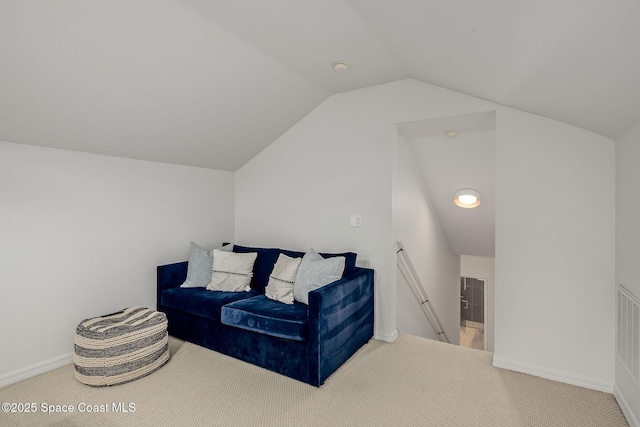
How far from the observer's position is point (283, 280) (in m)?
3.00

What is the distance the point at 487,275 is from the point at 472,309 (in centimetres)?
202

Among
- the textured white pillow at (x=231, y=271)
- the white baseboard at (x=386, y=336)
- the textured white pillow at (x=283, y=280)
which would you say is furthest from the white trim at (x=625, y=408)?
the textured white pillow at (x=231, y=271)

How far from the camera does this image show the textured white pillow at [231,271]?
3262 millimetres

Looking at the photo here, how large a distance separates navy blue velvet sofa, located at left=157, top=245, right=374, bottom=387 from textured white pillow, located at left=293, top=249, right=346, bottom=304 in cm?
8

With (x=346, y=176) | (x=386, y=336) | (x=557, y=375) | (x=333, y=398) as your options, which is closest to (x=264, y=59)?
(x=346, y=176)

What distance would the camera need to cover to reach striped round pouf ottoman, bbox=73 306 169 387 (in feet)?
7.76

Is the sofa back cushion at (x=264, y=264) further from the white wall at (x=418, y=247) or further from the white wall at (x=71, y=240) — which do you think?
the white wall at (x=418, y=247)

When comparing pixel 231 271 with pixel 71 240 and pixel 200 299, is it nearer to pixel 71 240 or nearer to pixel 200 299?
pixel 200 299

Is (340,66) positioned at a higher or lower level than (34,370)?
higher

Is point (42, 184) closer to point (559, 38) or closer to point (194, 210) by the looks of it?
point (194, 210)

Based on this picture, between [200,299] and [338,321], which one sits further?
[200,299]

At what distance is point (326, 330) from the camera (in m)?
2.44

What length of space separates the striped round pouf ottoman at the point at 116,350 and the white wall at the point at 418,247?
7.33 feet

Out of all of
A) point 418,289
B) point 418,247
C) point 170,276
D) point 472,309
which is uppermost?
point 418,247
